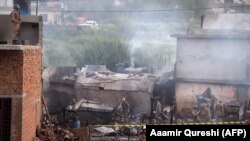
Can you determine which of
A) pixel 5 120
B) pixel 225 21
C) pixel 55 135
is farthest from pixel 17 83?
A: pixel 225 21

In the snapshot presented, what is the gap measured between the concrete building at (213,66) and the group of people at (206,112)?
31 centimetres

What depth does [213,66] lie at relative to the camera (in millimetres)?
24531

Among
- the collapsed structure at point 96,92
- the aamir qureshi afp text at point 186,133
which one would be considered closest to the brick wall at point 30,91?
Result: the aamir qureshi afp text at point 186,133

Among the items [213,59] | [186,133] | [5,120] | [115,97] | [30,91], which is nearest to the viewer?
[186,133]

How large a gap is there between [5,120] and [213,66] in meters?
15.2

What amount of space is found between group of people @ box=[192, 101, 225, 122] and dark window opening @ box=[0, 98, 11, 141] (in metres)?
13.0

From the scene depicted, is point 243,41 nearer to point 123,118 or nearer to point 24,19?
point 123,118

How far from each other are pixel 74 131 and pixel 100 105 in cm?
598

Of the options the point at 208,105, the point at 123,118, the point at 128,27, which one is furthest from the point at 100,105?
the point at 128,27

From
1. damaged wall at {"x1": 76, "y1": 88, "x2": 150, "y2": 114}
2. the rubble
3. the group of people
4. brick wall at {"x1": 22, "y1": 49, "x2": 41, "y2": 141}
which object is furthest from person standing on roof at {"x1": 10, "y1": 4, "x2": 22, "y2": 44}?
the group of people

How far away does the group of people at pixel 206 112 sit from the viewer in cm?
2286

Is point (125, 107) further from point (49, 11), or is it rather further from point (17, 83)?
point (49, 11)

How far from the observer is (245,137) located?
961 centimetres

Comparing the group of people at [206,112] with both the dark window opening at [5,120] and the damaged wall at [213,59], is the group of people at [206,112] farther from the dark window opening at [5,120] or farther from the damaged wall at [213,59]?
the dark window opening at [5,120]
